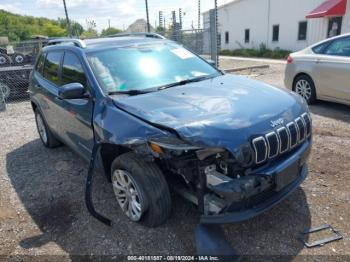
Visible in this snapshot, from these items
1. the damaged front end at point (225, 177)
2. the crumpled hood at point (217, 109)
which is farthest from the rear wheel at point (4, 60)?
the damaged front end at point (225, 177)

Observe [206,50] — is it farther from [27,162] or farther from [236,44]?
[236,44]

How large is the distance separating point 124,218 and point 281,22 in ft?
71.3

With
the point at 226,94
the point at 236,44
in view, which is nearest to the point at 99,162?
the point at 226,94

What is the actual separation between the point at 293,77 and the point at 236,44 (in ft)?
72.3

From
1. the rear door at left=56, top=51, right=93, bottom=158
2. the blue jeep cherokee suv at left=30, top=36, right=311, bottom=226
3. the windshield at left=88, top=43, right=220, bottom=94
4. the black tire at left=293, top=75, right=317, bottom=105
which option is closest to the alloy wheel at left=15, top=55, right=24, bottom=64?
the rear door at left=56, top=51, right=93, bottom=158

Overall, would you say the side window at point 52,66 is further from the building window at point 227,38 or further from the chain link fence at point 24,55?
the building window at point 227,38

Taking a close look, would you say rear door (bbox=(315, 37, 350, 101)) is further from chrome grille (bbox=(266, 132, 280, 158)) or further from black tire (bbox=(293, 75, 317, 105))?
chrome grille (bbox=(266, 132, 280, 158))

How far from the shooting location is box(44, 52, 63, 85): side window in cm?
441

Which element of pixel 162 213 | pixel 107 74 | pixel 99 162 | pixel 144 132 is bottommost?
pixel 162 213

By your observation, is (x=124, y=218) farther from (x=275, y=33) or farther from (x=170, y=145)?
(x=275, y=33)

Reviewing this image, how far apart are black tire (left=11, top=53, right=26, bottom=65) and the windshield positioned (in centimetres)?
821

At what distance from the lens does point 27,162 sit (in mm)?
5031

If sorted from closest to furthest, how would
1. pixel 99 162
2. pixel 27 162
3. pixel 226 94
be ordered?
pixel 226 94, pixel 99 162, pixel 27 162

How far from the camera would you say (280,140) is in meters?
2.65
